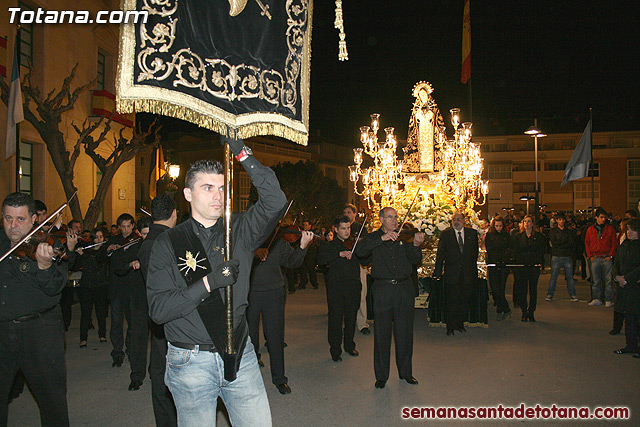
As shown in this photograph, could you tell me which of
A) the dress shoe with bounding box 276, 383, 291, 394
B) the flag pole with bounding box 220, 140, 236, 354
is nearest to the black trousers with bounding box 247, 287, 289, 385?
the dress shoe with bounding box 276, 383, 291, 394

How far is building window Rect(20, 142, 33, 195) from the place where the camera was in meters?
14.8

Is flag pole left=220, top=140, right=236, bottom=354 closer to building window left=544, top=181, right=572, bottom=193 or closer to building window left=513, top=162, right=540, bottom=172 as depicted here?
building window left=544, top=181, right=572, bottom=193

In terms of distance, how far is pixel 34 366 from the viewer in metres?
3.89

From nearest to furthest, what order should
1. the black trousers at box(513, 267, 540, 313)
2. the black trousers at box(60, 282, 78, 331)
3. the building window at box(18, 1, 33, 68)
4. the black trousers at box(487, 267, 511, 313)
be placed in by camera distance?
the black trousers at box(60, 282, 78, 331), the black trousers at box(513, 267, 540, 313), the black trousers at box(487, 267, 511, 313), the building window at box(18, 1, 33, 68)

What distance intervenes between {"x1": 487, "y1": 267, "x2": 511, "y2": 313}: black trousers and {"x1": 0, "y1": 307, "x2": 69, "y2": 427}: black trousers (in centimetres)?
886

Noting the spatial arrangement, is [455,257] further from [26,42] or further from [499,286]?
[26,42]

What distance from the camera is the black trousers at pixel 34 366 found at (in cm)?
386

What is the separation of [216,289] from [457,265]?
723 cm

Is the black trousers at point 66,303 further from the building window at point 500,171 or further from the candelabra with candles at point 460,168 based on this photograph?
the building window at point 500,171

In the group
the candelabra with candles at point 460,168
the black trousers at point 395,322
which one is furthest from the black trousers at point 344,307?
the candelabra with candles at point 460,168

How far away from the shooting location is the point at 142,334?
6184 mm

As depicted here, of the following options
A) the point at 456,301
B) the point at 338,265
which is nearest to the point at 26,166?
the point at 338,265

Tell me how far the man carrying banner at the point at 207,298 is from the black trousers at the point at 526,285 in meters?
8.63

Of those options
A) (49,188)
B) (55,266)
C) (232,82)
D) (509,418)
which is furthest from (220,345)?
(49,188)
